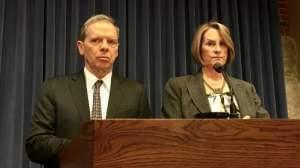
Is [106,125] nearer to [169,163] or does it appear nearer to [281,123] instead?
[169,163]

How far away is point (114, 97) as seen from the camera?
2.46 m

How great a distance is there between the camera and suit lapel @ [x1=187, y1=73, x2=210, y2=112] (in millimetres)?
2555

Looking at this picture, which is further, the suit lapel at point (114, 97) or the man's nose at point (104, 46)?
the man's nose at point (104, 46)

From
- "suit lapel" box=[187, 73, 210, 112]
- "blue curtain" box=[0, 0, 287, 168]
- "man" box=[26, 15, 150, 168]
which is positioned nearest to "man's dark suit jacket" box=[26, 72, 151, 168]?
"man" box=[26, 15, 150, 168]

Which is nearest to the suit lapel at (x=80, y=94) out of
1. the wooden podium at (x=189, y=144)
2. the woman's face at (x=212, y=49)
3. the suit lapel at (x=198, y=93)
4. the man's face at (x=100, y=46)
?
the man's face at (x=100, y=46)

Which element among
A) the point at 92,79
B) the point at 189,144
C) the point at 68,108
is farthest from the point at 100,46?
the point at 189,144

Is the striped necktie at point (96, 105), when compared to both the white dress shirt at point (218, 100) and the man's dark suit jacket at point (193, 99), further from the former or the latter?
the white dress shirt at point (218, 100)

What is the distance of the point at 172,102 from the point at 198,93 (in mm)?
146

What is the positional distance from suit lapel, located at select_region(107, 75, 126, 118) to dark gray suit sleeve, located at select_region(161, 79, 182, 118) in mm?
270

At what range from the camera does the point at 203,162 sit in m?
1.37

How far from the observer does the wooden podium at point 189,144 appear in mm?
1337

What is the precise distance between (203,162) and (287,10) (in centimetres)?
292

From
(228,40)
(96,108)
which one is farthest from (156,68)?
(96,108)

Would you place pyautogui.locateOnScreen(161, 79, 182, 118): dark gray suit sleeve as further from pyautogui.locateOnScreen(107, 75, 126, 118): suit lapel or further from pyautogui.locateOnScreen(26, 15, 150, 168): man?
pyautogui.locateOnScreen(107, 75, 126, 118): suit lapel
